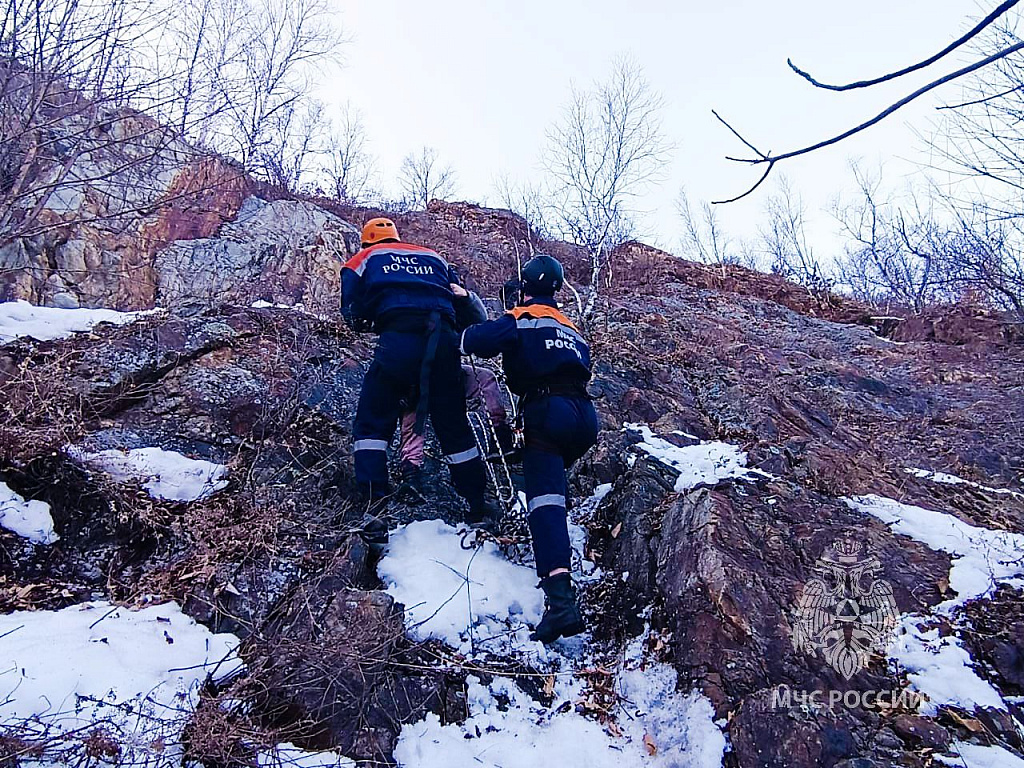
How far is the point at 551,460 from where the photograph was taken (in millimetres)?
4113

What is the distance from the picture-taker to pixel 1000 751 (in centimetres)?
275

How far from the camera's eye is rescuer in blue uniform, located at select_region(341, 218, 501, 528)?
14.9 ft

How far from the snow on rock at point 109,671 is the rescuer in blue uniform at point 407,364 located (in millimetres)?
1499

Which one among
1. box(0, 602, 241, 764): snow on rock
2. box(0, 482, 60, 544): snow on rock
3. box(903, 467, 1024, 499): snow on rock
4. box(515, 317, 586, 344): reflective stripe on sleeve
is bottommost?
box(0, 602, 241, 764): snow on rock

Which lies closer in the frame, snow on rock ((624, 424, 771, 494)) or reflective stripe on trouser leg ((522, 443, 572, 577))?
reflective stripe on trouser leg ((522, 443, 572, 577))

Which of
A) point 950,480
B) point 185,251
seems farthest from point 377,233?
point 185,251

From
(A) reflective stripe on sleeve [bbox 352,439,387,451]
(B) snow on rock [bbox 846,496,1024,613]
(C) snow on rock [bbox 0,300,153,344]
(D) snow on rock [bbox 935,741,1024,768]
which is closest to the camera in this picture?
(D) snow on rock [bbox 935,741,1024,768]

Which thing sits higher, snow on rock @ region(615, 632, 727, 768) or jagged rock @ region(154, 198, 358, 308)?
jagged rock @ region(154, 198, 358, 308)

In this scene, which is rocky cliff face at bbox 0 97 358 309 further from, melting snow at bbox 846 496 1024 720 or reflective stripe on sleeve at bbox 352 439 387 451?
melting snow at bbox 846 496 1024 720

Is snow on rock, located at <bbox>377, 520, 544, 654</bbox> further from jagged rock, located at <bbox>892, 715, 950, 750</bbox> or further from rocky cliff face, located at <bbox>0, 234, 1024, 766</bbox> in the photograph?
jagged rock, located at <bbox>892, 715, 950, 750</bbox>

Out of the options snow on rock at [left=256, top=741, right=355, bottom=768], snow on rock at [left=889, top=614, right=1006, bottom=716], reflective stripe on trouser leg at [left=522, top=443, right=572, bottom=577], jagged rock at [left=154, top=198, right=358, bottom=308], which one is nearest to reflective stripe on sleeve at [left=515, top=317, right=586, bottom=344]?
reflective stripe on trouser leg at [left=522, top=443, right=572, bottom=577]

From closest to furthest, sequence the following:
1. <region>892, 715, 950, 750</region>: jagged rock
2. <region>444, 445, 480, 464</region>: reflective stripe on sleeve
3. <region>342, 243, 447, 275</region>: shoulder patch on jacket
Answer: <region>892, 715, 950, 750</region>: jagged rock
<region>444, 445, 480, 464</region>: reflective stripe on sleeve
<region>342, 243, 447, 275</region>: shoulder patch on jacket

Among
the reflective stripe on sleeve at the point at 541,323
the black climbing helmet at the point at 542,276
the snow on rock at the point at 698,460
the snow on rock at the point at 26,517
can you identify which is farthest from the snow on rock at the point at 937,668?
the snow on rock at the point at 26,517

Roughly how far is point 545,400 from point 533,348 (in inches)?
14.2
